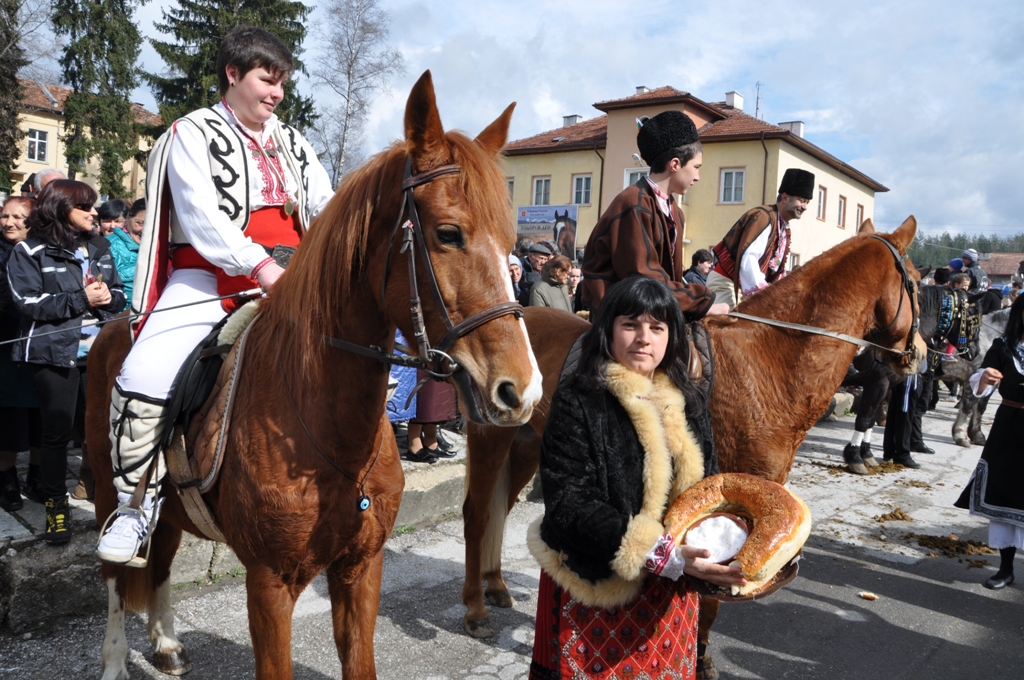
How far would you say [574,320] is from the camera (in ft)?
14.4

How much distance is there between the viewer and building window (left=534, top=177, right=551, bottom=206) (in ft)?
120

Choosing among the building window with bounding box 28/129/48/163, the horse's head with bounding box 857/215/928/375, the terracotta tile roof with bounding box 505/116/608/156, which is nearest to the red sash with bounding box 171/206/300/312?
the horse's head with bounding box 857/215/928/375

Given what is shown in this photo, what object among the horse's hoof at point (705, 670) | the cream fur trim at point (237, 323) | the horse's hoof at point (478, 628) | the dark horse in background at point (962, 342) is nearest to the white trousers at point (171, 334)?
the cream fur trim at point (237, 323)

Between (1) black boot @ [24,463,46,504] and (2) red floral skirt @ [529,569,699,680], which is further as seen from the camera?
(1) black boot @ [24,463,46,504]

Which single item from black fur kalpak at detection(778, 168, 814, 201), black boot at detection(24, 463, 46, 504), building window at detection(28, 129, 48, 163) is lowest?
black boot at detection(24, 463, 46, 504)

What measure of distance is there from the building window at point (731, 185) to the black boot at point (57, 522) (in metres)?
31.4

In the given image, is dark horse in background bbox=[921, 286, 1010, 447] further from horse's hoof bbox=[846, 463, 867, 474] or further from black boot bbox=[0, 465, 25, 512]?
black boot bbox=[0, 465, 25, 512]

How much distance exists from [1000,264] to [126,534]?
81214 mm

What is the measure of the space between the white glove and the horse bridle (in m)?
0.74

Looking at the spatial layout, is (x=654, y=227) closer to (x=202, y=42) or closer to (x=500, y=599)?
(x=500, y=599)

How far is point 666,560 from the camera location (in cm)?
193

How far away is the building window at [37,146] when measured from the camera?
40.2 m

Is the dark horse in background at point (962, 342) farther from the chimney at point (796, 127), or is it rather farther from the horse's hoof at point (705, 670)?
the chimney at point (796, 127)

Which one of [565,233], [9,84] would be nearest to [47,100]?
[9,84]
